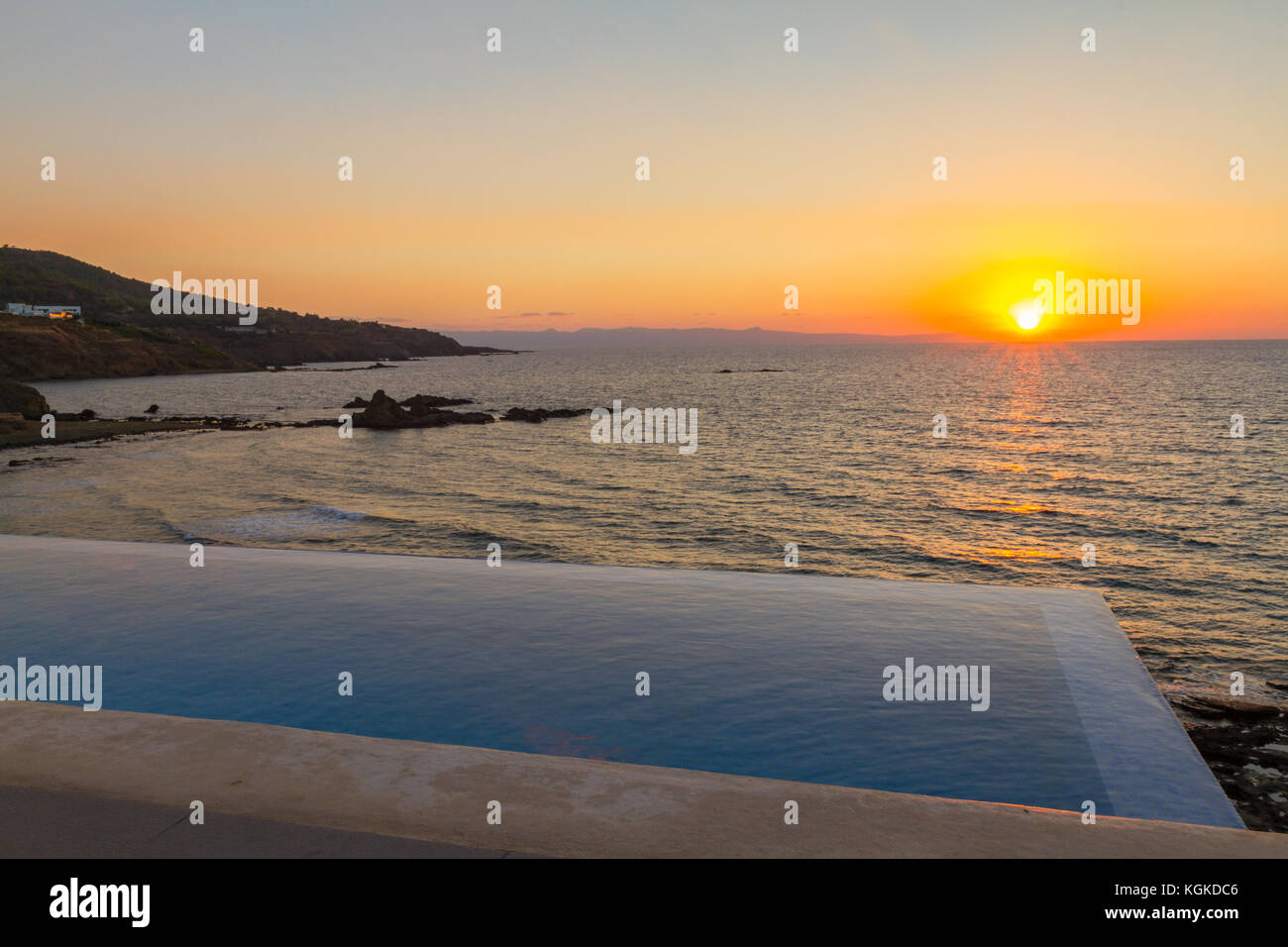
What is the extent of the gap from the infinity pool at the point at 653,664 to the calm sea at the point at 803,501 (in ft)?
15.3

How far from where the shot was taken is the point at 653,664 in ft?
29.1

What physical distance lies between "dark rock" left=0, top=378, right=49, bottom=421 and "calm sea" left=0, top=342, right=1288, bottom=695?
27.8 ft

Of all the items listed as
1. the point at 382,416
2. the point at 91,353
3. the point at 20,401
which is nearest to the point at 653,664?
the point at 382,416

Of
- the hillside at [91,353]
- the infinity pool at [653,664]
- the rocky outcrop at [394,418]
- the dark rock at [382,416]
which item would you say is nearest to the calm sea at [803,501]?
the dark rock at [382,416]

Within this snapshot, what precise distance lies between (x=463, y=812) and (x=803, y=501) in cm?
2387

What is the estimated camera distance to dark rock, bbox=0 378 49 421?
144 feet

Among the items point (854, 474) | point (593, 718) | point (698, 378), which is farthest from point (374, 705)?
point (698, 378)

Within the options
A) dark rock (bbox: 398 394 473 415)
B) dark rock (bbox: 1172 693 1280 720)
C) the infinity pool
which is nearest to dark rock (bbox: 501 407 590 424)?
dark rock (bbox: 398 394 473 415)

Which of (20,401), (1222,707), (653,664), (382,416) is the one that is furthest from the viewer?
(382,416)

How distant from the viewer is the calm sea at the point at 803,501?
18484 mm

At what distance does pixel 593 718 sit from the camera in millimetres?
7500

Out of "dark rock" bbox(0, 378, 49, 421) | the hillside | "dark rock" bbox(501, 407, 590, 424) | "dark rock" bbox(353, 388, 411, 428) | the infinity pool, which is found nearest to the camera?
the infinity pool

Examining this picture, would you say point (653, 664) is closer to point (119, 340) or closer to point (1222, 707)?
point (1222, 707)

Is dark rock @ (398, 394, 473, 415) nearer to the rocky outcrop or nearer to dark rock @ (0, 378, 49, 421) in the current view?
the rocky outcrop
